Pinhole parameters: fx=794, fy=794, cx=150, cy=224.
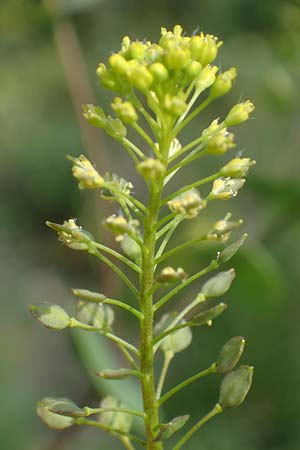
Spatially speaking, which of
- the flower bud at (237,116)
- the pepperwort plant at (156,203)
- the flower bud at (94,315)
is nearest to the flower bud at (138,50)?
the pepperwort plant at (156,203)

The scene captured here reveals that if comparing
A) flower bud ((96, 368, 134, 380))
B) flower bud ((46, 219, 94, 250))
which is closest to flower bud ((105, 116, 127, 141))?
flower bud ((46, 219, 94, 250))

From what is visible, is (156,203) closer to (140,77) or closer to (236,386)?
(140,77)

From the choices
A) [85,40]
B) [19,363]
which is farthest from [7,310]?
[85,40]

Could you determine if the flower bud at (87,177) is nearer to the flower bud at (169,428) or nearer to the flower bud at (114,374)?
the flower bud at (114,374)

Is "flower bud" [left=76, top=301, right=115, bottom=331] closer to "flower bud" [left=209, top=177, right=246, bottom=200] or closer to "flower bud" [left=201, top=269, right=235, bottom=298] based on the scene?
"flower bud" [left=201, top=269, right=235, bottom=298]

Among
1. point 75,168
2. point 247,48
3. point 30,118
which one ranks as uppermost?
point 30,118

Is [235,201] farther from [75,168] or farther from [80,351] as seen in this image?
[75,168]

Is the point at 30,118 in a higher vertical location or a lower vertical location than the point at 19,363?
higher
